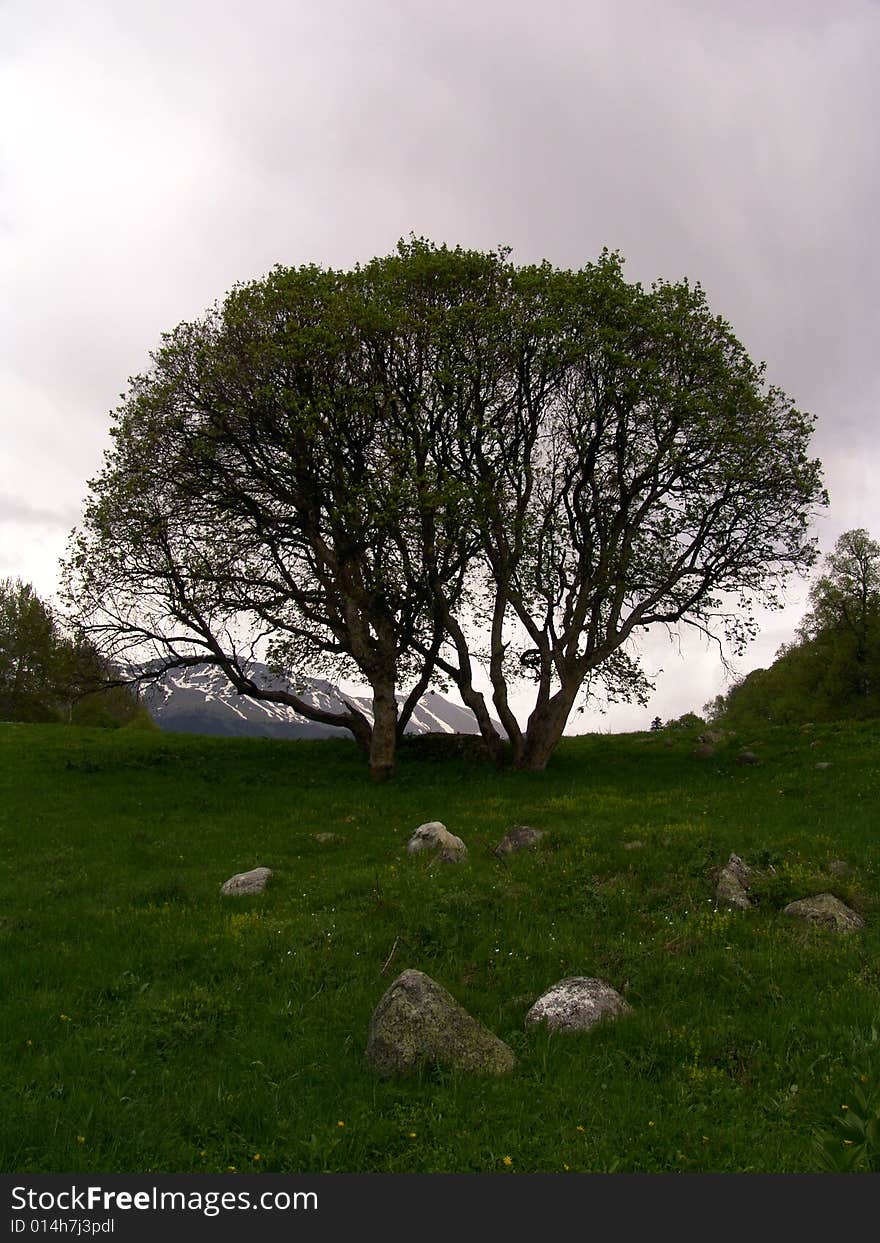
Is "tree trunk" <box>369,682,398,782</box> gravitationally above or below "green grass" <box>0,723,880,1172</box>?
above

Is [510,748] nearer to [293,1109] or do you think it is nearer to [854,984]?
[854,984]

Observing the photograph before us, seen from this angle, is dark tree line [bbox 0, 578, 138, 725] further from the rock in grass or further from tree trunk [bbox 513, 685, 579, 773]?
the rock in grass

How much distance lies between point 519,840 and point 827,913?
262 inches

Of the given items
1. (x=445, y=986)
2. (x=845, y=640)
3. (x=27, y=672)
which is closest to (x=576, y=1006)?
(x=445, y=986)

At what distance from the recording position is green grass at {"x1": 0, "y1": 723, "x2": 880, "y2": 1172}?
6.54 metres

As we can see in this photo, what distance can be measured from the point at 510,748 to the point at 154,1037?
81.1ft

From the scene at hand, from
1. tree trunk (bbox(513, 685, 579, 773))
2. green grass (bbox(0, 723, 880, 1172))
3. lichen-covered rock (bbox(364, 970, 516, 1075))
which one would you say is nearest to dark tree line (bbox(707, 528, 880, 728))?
tree trunk (bbox(513, 685, 579, 773))

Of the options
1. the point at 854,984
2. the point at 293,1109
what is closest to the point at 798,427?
the point at 854,984

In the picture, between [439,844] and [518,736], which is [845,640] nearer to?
[518,736]

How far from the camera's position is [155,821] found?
872 inches

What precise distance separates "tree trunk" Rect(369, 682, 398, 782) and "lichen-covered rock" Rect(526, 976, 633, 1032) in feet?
65.9

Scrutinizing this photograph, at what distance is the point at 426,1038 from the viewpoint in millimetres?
7797

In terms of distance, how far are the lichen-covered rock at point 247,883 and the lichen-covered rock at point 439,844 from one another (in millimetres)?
3356

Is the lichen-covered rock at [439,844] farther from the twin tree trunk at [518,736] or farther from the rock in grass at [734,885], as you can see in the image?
the twin tree trunk at [518,736]
